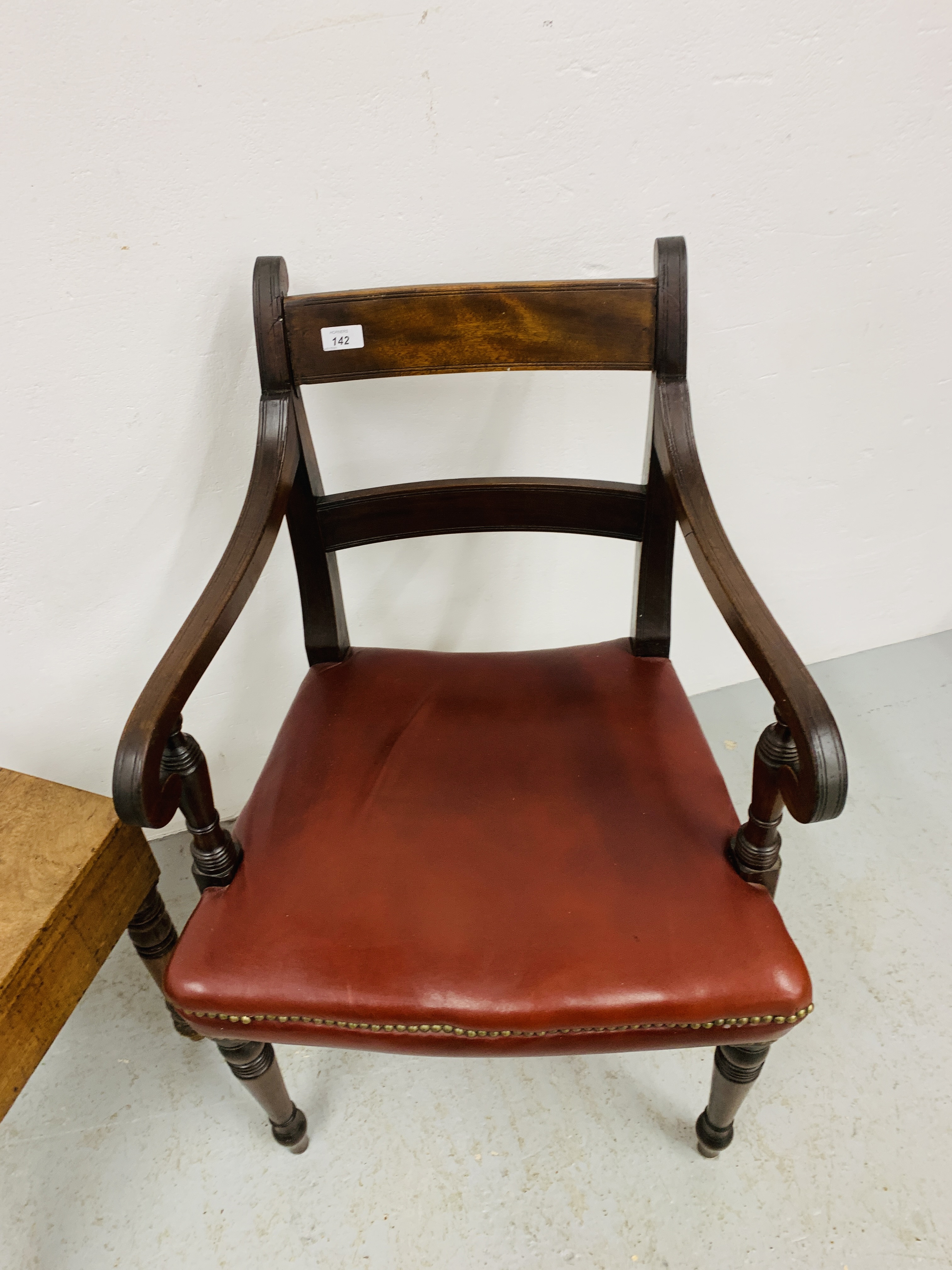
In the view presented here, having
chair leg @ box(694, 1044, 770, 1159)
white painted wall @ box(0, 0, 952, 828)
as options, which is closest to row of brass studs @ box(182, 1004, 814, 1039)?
chair leg @ box(694, 1044, 770, 1159)

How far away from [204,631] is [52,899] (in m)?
0.38

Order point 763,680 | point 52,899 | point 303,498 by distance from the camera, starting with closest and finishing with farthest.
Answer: point 763,680, point 52,899, point 303,498

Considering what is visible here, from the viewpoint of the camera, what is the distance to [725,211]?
1.10 meters

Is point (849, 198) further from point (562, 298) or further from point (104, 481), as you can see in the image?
point (104, 481)

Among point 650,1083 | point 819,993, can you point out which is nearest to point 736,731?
point 819,993

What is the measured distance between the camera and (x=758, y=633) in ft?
2.47

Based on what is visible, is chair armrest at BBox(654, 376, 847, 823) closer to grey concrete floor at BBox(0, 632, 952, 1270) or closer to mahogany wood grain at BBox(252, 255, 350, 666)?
mahogany wood grain at BBox(252, 255, 350, 666)

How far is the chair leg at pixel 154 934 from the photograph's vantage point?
105cm

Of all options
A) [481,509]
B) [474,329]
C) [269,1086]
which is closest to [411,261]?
[474,329]

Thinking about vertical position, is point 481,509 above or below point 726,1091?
above

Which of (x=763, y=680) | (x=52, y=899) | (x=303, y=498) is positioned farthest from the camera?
(x=303, y=498)

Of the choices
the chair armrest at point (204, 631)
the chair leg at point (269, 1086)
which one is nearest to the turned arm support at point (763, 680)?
the chair armrest at point (204, 631)

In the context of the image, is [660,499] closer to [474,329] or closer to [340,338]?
[474,329]

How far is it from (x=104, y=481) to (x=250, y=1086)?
82 centimetres
